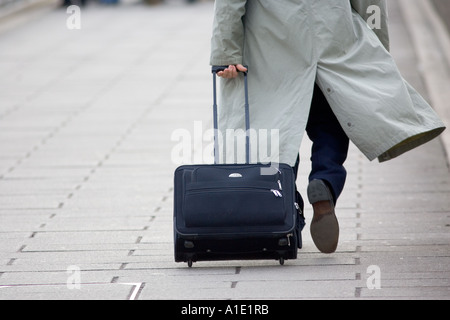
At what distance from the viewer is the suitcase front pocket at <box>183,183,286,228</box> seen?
15.7 feet

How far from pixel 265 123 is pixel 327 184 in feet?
1.30

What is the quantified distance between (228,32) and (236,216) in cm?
83

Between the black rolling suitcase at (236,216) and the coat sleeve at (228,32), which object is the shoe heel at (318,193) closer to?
the black rolling suitcase at (236,216)

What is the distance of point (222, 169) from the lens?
193 inches

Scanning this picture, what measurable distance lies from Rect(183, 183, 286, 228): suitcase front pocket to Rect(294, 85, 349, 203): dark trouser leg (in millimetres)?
426

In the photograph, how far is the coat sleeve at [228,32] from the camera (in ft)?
16.3

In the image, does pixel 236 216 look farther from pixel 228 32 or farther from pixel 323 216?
pixel 228 32

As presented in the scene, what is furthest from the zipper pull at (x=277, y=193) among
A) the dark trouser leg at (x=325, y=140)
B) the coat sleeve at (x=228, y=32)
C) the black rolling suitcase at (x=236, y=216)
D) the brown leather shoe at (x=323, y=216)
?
the coat sleeve at (x=228, y=32)

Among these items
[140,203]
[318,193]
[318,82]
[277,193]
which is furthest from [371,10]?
[140,203]

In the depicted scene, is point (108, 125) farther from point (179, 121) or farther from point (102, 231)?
point (102, 231)

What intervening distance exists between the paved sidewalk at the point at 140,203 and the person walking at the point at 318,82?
476mm

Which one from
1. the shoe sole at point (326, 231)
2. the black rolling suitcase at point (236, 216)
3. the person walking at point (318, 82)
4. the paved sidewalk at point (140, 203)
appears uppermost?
the person walking at point (318, 82)

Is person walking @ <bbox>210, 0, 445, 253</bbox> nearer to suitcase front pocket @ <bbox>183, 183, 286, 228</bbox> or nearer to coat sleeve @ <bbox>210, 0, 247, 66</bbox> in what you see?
coat sleeve @ <bbox>210, 0, 247, 66</bbox>
